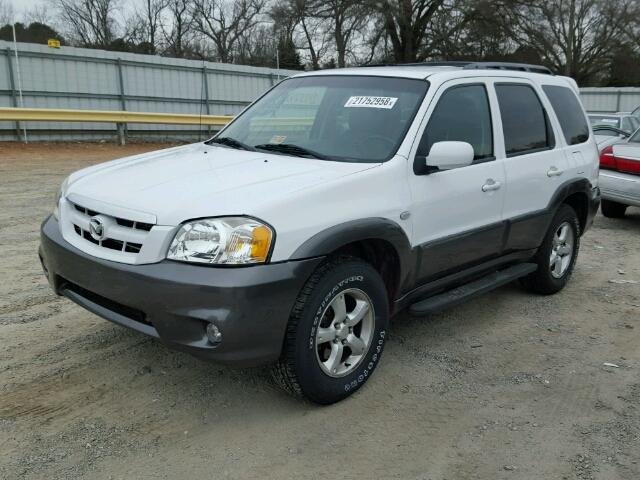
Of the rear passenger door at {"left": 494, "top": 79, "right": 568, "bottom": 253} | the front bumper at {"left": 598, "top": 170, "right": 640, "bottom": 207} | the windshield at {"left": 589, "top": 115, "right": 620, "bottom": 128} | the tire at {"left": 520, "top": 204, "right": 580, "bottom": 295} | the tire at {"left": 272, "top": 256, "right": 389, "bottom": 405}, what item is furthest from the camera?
the windshield at {"left": 589, "top": 115, "right": 620, "bottom": 128}

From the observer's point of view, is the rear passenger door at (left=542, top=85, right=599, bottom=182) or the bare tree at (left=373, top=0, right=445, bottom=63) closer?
the rear passenger door at (left=542, top=85, right=599, bottom=182)

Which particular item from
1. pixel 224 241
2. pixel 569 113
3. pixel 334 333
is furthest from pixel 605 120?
pixel 224 241

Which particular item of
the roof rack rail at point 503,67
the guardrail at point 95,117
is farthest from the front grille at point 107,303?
the guardrail at point 95,117

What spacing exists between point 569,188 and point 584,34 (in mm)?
43591

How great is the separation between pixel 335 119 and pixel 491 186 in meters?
1.17

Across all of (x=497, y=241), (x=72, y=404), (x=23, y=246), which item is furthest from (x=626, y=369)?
(x=23, y=246)

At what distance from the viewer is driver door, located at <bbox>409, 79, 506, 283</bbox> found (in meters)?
3.72

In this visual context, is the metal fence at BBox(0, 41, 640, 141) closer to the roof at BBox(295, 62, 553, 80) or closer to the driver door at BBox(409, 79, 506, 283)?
the roof at BBox(295, 62, 553, 80)

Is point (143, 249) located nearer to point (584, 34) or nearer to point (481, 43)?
point (481, 43)

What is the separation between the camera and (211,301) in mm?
2783

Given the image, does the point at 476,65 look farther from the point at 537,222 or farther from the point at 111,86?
the point at 111,86

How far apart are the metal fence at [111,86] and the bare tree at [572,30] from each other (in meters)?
22.0

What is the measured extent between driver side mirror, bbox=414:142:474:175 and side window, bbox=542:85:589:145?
1.91 m

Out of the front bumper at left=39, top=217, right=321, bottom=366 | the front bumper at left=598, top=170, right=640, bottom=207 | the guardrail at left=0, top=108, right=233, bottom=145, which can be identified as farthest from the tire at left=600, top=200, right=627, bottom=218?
the guardrail at left=0, top=108, right=233, bottom=145
